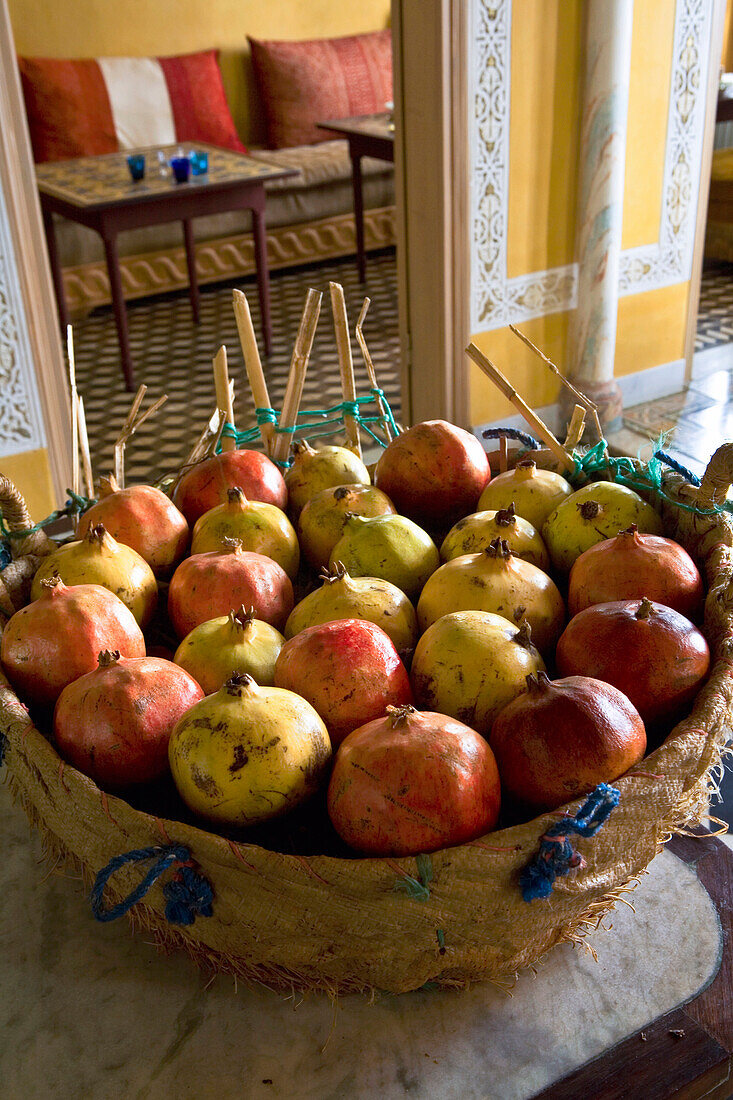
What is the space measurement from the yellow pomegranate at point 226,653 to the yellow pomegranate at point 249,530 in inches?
6.4

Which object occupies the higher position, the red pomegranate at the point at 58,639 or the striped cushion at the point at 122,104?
the striped cushion at the point at 122,104

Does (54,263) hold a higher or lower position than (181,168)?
lower

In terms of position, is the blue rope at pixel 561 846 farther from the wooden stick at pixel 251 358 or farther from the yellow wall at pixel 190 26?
the yellow wall at pixel 190 26

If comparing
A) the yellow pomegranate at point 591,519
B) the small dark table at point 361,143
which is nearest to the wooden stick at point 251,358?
the yellow pomegranate at point 591,519

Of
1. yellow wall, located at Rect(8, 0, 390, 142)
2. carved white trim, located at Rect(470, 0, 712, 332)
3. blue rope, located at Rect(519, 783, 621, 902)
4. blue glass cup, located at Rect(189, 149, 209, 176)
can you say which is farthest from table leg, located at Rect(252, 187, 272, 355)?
blue rope, located at Rect(519, 783, 621, 902)

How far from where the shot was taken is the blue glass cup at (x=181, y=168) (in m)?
3.78

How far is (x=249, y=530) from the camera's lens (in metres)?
1.00

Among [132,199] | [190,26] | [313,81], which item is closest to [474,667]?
[132,199]

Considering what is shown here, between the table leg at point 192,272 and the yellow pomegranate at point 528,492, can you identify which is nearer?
the yellow pomegranate at point 528,492

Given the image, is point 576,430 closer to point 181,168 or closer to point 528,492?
point 528,492

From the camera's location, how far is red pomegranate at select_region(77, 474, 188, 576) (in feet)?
3.38

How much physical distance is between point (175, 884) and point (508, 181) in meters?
2.64

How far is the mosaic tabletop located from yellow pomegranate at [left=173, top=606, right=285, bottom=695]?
3149mm

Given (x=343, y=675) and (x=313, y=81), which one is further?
(x=313, y=81)
